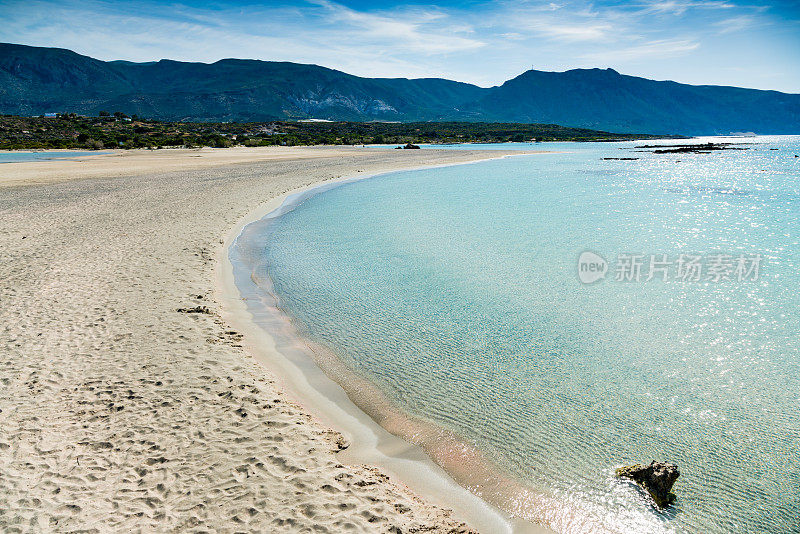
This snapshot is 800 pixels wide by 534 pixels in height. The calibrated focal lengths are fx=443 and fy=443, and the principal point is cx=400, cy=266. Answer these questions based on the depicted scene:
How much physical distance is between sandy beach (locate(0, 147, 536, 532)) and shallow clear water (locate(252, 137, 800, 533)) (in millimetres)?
1605

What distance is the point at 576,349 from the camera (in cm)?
878

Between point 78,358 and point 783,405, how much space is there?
1131 cm

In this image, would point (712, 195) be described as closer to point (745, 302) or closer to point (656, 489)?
point (745, 302)

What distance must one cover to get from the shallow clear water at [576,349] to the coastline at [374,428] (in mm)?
291

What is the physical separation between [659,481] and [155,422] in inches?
241

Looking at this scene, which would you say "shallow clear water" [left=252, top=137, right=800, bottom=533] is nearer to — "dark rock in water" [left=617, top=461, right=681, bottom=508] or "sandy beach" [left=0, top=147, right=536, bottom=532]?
"dark rock in water" [left=617, top=461, right=681, bottom=508]

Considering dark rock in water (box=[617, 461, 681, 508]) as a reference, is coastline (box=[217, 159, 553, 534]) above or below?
below

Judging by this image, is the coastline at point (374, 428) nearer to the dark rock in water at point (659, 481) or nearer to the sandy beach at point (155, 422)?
the sandy beach at point (155, 422)

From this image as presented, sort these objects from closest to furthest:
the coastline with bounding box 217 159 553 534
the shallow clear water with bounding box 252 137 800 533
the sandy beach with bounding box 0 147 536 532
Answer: the sandy beach with bounding box 0 147 536 532
the coastline with bounding box 217 159 553 534
the shallow clear water with bounding box 252 137 800 533

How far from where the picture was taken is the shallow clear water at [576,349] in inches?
207

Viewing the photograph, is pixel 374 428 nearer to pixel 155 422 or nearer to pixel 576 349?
pixel 155 422

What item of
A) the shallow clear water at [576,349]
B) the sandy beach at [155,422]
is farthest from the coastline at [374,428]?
the shallow clear water at [576,349]

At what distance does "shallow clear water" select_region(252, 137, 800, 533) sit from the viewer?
527 centimetres

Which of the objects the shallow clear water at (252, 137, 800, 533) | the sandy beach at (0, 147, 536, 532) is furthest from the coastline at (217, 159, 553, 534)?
the shallow clear water at (252, 137, 800, 533)
